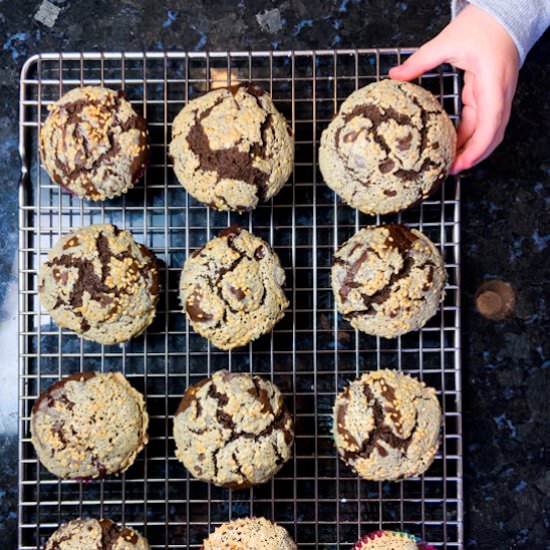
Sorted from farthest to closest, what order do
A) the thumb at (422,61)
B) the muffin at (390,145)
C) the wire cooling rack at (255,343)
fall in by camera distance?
the wire cooling rack at (255,343), the thumb at (422,61), the muffin at (390,145)

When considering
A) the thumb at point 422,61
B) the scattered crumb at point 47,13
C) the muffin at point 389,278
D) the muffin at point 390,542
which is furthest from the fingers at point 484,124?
the scattered crumb at point 47,13

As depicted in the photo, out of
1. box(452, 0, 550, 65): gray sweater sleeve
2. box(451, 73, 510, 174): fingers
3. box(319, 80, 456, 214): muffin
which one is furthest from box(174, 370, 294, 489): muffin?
box(452, 0, 550, 65): gray sweater sleeve

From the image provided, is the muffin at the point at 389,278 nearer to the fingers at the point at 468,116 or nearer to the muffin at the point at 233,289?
the muffin at the point at 233,289

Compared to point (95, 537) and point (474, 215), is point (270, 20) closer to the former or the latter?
point (474, 215)

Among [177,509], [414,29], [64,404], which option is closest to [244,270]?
[64,404]

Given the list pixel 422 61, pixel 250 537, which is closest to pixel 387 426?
pixel 250 537

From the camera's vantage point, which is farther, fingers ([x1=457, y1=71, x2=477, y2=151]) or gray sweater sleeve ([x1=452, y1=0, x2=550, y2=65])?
fingers ([x1=457, y1=71, x2=477, y2=151])

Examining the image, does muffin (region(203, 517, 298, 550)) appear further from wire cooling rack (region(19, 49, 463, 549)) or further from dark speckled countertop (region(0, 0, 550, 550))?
dark speckled countertop (region(0, 0, 550, 550))
